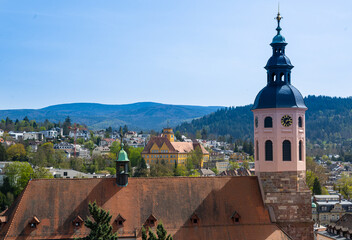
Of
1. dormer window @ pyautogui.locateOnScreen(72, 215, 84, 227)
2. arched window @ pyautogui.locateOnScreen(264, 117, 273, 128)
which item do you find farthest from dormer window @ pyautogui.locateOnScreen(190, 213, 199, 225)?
arched window @ pyautogui.locateOnScreen(264, 117, 273, 128)

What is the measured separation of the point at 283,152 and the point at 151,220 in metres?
11.5

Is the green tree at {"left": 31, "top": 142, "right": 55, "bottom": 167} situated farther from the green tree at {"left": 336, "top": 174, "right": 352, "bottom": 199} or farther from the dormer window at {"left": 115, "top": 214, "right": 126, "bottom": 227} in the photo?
the dormer window at {"left": 115, "top": 214, "right": 126, "bottom": 227}

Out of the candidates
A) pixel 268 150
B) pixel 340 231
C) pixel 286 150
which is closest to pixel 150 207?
pixel 268 150

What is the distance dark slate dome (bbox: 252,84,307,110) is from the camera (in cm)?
3988

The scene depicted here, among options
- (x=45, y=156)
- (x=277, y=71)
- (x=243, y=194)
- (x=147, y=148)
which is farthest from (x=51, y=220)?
(x=147, y=148)

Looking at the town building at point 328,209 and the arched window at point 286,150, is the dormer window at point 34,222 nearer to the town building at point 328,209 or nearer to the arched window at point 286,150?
the arched window at point 286,150

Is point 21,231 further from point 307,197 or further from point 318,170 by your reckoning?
point 318,170

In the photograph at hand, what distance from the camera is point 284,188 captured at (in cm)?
3947

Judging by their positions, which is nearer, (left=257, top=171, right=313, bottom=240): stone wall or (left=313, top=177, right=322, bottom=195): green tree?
(left=257, top=171, right=313, bottom=240): stone wall

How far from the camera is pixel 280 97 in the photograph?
40.0m

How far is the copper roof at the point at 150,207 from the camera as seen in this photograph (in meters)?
37.3

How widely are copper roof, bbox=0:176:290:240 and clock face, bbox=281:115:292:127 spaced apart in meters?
5.23

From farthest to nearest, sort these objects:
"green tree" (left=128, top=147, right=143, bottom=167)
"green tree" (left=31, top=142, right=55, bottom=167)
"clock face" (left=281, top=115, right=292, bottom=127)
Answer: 1. "green tree" (left=128, top=147, right=143, bottom=167)
2. "green tree" (left=31, top=142, right=55, bottom=167)
3. "clock face" (left=281, top=115, right=292, bottom=127)

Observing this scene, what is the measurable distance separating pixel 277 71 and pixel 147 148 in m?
130
